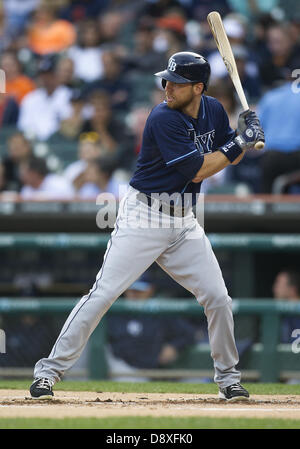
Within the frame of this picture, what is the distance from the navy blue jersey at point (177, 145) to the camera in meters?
4.79

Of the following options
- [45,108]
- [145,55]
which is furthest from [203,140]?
[145,55]

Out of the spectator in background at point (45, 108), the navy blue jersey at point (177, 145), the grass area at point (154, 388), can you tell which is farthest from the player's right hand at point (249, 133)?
the spectator in background at point (45, 108)

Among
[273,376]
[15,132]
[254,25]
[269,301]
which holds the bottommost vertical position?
[273,376]

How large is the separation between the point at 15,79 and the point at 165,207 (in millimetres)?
6422

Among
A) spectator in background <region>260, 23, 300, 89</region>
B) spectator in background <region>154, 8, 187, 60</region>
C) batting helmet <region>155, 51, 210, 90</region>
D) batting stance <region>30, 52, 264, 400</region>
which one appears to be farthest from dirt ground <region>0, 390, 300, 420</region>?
spectator in background <region>154, 8, 187, 60</region>

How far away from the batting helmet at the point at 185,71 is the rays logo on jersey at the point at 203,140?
272mm

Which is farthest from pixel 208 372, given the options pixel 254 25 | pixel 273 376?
pixel 254 25

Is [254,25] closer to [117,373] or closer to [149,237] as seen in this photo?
[117,373]

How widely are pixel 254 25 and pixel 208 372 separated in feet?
16.6

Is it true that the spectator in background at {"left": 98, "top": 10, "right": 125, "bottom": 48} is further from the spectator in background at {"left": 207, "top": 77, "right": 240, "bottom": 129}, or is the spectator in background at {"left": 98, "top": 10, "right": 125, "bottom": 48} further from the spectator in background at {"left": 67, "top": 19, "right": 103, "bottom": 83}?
the spectator in background at {"left": 207, "top": 77, "right": 240, "bottom": 129}

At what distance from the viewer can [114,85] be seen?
1021cm

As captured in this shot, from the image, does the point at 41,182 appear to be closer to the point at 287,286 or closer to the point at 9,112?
the point at 9,112

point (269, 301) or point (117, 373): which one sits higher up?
point (269, 301)

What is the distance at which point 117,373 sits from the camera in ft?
23.3
